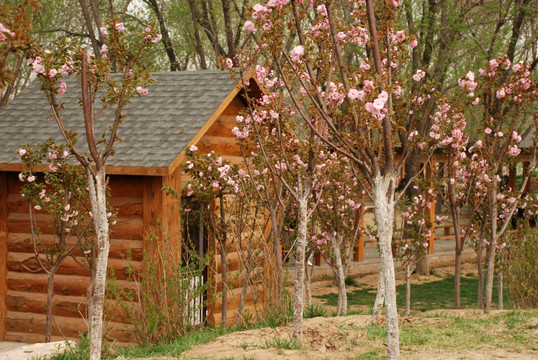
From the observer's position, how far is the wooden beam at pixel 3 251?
430 inches

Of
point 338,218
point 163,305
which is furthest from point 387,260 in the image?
point 338,218

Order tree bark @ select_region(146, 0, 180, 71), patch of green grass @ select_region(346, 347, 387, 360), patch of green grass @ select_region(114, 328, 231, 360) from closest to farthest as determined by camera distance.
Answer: patch of green grass @ select_region(346, 347, 387, 360) → patch of green grass @ select_region(114, 328, 231, 360) → tree bark @ select_region(146, 0, 180, 71)

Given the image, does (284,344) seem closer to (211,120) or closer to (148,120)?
(211,120)

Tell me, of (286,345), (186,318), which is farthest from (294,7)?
(186,318)

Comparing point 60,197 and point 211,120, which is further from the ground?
point 211,120

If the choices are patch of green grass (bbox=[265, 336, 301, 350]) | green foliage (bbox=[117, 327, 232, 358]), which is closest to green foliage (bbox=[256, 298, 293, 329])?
green foliage (bbox=[117, 327, 232, 358])

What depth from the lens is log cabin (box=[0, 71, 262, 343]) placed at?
A: 32.6ft

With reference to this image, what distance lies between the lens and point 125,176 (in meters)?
10.2

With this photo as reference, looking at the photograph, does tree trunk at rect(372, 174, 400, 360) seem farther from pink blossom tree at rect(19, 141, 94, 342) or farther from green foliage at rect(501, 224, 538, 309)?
green foliage at rect(501, 224, 538, 309)

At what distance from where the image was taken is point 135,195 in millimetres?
10117

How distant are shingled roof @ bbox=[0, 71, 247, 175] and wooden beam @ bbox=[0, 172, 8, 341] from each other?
2.32ft

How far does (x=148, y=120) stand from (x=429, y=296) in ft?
27.4

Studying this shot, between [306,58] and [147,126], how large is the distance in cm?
494

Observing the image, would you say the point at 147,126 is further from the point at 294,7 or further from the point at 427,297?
the point at 427,297
